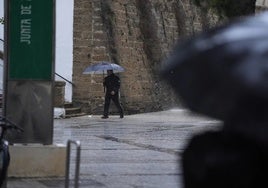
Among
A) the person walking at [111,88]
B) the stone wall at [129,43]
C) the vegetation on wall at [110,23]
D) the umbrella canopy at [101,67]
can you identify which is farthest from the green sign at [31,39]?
the vegetation on wall at [110,23]

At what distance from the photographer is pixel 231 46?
9.91 feet

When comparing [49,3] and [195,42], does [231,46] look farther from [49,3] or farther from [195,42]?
[49,3]

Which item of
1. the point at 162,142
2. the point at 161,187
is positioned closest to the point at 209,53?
the point at 161,187

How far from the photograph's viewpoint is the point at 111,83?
2439 cm

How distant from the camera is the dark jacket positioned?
958 inches

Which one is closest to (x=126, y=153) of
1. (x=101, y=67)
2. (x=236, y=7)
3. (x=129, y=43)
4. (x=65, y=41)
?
(x=236, y=7)

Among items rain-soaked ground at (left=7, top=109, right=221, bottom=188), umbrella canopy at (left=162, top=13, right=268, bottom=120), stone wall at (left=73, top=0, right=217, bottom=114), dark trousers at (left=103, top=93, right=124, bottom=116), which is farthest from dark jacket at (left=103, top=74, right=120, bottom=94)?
umbrella canopy at (left=162, top=13, right=268, bottom=120)

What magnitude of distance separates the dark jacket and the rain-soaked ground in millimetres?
2956

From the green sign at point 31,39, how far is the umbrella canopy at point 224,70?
6289 millimetres

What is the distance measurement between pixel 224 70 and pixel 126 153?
9889mm

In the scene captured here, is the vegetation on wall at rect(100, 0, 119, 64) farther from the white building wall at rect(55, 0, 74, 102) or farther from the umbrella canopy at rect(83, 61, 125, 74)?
the umbrella canopy at rect(83, 61, 125, 74)

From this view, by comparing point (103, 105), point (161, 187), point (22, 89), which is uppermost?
point (22, 89)

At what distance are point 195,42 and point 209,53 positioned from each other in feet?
0.61

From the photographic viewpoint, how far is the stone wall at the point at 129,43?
84.8 ft
